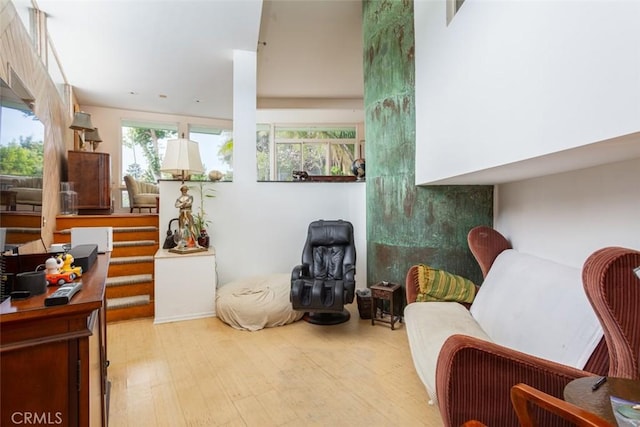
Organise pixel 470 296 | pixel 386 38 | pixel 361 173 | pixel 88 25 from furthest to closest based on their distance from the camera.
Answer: pixel 361 173
pixel 88 25
pixel 386 38
pixel 470 296

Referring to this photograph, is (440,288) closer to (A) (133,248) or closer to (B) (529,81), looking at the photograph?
(B) (529,81)

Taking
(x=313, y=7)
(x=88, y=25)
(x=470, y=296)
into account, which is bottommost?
(x=470, y=296)

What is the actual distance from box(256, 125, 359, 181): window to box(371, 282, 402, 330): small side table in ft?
18.8

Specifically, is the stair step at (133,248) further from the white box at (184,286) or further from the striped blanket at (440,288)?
the striped blanket at (440,288)

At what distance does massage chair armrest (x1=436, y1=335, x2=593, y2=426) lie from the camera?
4.14ft

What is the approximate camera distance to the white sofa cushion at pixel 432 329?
1.69 meters

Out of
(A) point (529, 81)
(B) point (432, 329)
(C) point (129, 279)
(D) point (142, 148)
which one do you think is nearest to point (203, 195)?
(C) point (129, 279)

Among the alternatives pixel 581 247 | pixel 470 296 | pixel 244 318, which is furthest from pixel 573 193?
pixel 244 318

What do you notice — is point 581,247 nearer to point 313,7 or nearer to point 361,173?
point 361,173

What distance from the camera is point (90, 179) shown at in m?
4.75

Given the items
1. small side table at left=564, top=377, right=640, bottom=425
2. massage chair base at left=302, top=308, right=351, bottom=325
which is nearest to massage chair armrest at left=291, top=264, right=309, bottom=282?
massage chair base at left=302, top=308, right=351, bottom=325

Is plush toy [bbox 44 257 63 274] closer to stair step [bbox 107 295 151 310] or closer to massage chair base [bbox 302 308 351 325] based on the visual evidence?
massage chair base [bbox 302 308 351 325]

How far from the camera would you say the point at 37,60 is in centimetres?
345

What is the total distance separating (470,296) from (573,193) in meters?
1.14
